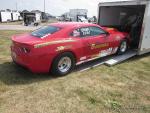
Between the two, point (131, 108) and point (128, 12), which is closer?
point (131, 108)

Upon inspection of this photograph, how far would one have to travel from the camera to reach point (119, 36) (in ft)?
22.4

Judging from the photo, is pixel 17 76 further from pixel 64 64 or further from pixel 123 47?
pixel 123 47

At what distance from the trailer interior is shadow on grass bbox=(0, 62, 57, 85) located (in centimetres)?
470

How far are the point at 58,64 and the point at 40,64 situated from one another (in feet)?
1.85

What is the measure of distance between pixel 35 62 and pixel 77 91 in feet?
4.04

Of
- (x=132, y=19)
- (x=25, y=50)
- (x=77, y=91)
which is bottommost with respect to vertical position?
(x=77, y=91)

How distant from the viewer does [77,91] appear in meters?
4.21

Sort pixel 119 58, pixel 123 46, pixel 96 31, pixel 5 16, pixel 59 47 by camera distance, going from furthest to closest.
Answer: pixel 5 16 < pixel 123 46 < pixel 119 58 < pixel 96 31 < pixel 59 47

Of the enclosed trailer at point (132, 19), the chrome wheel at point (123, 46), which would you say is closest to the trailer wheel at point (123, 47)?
the chrome wheel at point (123, 46)

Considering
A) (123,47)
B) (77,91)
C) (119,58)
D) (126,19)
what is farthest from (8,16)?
(77,91)

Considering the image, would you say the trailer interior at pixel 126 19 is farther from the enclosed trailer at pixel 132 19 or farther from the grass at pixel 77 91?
the grass at pixel 77 91

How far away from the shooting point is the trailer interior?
8.30 m

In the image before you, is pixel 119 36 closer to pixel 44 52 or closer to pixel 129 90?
pixel 129 90

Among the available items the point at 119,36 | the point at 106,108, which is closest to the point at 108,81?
the point at 106,108
